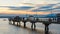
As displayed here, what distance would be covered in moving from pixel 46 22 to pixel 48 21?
2.50 feet

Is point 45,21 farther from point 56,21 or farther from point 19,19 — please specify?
point 19,19

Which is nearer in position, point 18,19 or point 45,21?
point 45,21

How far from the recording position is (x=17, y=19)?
375 ft

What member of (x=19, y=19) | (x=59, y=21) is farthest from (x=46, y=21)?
(x=19, y=19)

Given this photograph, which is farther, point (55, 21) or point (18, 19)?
point (18, 19)

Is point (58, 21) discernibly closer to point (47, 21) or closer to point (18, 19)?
point (47, 21)

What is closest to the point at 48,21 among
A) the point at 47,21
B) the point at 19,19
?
the point at 47,21

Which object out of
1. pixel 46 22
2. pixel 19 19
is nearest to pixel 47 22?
pixel 46 22

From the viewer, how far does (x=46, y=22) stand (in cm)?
6078

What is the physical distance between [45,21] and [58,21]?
4.15 meters

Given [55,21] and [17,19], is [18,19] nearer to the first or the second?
[17,19]

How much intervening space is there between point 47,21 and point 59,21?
382 centimetres

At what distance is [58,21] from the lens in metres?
60.2

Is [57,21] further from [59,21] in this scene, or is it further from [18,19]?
[18,19]
